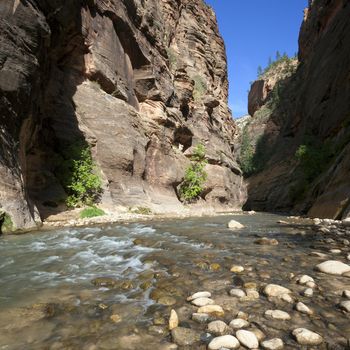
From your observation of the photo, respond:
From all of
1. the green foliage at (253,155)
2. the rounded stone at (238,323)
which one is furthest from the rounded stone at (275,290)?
the green foliage at (253,155)

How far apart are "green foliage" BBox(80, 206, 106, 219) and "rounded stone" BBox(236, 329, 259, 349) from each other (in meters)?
14.1

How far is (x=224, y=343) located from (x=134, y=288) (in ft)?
6.70

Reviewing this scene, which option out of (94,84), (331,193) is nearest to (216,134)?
(94,84)

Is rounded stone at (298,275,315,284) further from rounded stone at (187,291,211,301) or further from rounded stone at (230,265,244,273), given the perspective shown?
rounded stone at (187,291,211,301)

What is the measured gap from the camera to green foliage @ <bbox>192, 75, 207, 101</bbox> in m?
46.8

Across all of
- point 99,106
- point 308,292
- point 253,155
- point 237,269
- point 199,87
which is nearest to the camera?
point 308,292

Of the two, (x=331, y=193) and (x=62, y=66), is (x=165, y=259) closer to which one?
(x=331, y=193)

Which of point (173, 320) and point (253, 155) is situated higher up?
point (253, 155)

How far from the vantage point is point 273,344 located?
2.81m

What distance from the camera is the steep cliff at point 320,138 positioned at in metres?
19.5

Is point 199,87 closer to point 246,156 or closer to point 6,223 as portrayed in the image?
point 246,156

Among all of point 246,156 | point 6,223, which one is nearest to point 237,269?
point 6,223

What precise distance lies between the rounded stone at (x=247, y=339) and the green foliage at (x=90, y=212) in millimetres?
14099

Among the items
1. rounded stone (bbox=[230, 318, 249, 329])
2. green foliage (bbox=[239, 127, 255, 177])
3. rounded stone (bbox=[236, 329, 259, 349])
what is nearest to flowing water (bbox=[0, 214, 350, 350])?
rounded stone (bbox=[230, 318, 249, 329])
